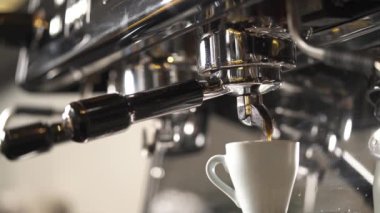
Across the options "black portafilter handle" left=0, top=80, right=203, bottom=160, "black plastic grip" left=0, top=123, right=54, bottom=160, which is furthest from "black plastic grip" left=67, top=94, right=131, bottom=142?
"black plastic grip" left=0, top=123, right=54, bottom=160

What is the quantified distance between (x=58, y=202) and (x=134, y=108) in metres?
0.77

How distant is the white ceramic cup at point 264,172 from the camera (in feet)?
1.35

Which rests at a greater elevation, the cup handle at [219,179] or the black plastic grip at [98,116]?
the black plastic grip at [98,116]

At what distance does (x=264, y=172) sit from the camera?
1.36ft

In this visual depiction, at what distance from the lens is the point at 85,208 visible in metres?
1.11

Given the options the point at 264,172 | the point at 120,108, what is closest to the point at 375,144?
the point at 264,172

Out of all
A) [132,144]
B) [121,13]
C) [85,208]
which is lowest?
[85,208]

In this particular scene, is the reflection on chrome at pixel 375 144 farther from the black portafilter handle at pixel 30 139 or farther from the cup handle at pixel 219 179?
the black portafilter handle at pixel 30 139

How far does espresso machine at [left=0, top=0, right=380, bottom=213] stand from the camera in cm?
41

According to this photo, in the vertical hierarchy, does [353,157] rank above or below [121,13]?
below

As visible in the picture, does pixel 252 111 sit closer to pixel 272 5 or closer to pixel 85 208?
pixel 272 5

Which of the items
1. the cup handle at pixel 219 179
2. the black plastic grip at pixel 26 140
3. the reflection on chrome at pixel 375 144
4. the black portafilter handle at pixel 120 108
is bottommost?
the cup handle at pixel 219 179

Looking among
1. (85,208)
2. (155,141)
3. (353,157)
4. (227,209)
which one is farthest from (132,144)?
(353,157)

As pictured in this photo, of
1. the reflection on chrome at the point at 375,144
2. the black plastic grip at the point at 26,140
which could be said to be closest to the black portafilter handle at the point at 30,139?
the black plastic grip at the point at 26,140
